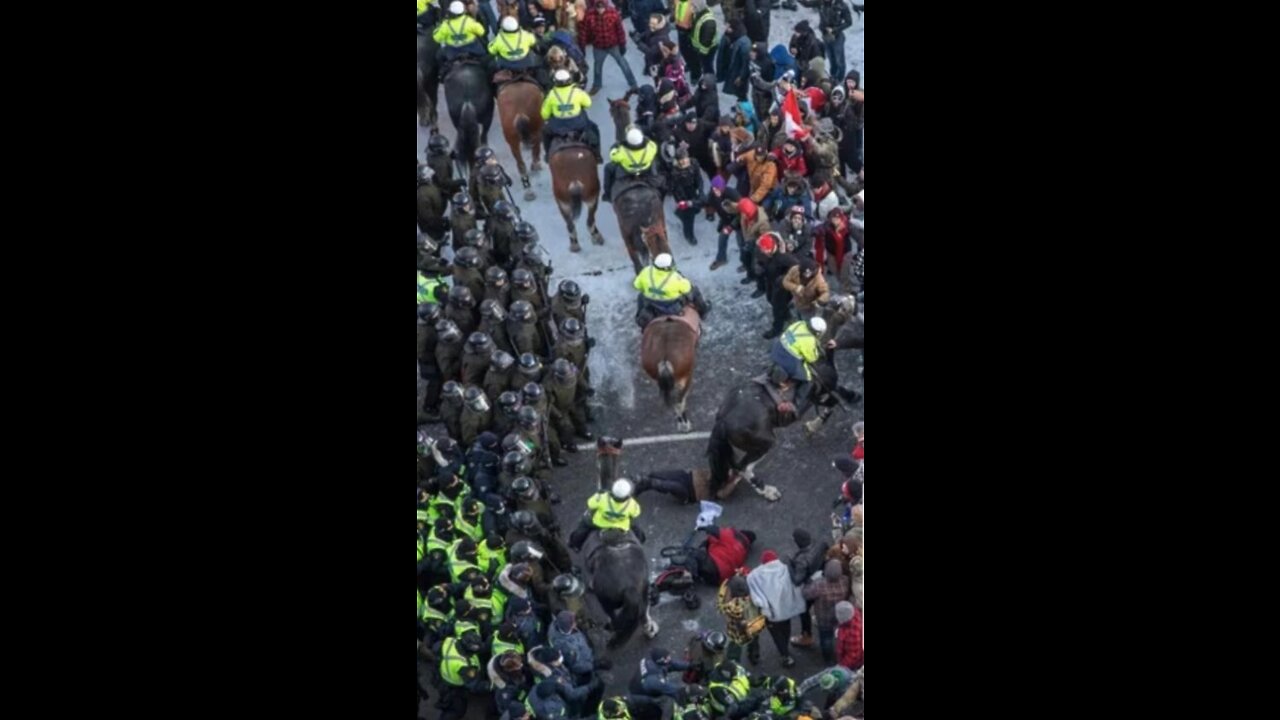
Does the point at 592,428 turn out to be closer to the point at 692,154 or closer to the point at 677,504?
the point at 677,504

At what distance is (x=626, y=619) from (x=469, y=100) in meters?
6.73

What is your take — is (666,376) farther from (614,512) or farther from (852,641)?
(852,641)

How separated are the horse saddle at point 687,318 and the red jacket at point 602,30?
15.3ft

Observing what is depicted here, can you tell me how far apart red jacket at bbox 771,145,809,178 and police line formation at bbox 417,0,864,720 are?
27mm

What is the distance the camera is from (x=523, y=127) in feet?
79.1

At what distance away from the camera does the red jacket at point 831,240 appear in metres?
22.7

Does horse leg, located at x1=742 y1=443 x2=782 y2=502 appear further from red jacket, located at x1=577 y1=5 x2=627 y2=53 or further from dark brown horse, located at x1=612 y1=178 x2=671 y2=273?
red jacket, located at x1=577 y1=5 x2=627 y2=53

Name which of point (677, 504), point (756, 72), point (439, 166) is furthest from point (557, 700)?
point (756, 72)

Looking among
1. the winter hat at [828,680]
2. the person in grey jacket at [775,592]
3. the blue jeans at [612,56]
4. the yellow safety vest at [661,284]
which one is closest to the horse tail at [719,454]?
the yellow safety vest at [661,284]

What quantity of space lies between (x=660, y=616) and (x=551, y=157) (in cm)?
533

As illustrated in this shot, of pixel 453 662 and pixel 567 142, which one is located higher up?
pixel 567 142

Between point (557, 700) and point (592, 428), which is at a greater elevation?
point (592, 428)

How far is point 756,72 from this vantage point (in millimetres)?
24859

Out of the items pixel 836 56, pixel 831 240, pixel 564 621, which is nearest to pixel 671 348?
pixel 831 240
